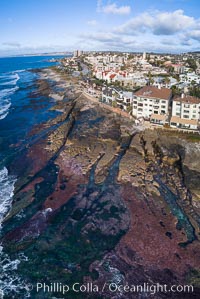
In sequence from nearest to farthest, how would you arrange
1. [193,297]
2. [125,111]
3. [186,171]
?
[193,297]
[186,171]
[125,111]

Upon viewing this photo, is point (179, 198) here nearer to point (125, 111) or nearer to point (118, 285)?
point (118, 285)

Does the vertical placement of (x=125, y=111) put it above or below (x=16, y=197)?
above

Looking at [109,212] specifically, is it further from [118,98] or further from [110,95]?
[110,95]

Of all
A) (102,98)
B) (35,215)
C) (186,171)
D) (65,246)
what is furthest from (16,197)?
(102,98)

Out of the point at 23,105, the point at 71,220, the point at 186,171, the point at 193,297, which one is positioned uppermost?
the point at 23,105

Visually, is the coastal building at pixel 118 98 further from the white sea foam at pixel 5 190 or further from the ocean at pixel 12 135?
the white sea foam at pixel 5 190
